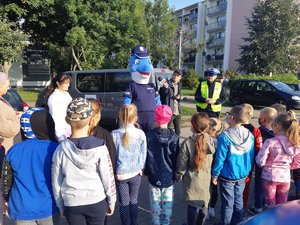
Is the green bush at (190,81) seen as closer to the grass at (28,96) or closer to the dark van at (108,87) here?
the grass at (28,96)

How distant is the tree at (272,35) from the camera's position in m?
38.1

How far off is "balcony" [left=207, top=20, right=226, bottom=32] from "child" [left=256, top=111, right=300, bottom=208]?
56.0 m

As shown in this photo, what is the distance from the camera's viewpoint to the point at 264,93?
58.9 feet

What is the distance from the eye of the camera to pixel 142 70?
16.6 feet

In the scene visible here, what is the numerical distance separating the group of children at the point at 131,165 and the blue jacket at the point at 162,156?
0.01 m

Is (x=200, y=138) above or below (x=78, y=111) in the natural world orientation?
below

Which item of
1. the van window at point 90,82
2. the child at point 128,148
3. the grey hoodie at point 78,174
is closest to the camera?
the grey hoodie at point 78,174

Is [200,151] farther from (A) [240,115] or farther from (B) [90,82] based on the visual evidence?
(B) [90,82]

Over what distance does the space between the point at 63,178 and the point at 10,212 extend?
20.5 inches

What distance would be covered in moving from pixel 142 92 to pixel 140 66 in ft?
1.71

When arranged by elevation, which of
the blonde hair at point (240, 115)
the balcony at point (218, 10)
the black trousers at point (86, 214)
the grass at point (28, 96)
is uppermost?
the balcony at point (218, 10)

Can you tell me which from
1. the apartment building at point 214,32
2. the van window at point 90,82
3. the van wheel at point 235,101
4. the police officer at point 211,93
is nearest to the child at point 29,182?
the police officer at point 211,93

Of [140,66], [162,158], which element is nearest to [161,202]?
[162,158]

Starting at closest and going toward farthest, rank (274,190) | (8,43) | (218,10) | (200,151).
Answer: (200,151)
(274,190)
(8,43)
(218,10)
